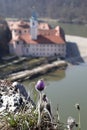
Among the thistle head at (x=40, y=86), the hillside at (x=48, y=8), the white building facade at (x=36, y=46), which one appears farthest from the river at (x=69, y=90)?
the hillside at (x=48, y=8)

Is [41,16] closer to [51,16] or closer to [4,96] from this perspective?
[51,16]

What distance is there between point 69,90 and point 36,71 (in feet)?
10.1

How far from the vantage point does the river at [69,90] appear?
718cm

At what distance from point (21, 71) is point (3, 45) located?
8.47ft

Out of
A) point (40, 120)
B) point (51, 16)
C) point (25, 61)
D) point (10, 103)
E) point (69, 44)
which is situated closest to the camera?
point (40, 120)

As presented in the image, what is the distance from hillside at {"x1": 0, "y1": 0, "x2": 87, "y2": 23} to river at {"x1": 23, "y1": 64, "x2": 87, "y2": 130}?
20822mm

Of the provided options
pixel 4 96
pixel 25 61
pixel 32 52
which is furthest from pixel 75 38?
pixel 4 96

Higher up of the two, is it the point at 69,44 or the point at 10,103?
the point at 10,103

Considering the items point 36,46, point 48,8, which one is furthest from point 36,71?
point 48,8

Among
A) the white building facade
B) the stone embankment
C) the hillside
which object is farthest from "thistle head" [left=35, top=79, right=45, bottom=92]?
the hillside

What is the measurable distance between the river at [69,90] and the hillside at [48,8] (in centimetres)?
2082

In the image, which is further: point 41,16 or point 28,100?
point 41,16

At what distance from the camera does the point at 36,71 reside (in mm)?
12578

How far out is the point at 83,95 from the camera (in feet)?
29.2
